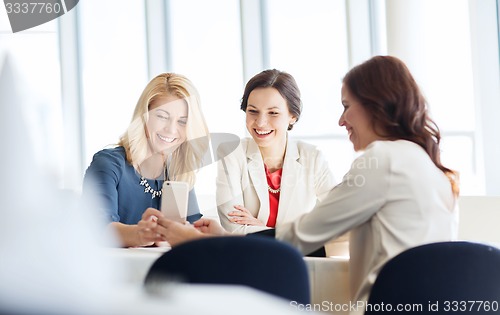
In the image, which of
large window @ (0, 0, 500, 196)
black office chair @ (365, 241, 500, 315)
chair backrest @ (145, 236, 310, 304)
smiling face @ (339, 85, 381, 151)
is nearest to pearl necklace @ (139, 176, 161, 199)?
smiling face @ (339, 85, 381, 151)

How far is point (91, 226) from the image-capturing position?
0.47m

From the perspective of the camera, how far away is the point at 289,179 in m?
3.42

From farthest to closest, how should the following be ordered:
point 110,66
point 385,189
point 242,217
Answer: point 110,66
point 242,217
point 385,189

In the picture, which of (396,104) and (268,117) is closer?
(396,104)

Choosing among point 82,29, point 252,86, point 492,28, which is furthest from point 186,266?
point 82,29

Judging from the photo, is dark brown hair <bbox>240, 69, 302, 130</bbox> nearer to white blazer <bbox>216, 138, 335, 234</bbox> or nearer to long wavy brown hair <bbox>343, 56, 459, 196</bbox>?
white blazer <bbox>216, 138, 335, 234</bbox>

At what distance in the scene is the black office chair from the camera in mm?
1757

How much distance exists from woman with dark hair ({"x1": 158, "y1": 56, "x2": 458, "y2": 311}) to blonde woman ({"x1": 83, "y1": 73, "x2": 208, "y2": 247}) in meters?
0.86

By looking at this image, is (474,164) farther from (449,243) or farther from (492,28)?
(449,243)

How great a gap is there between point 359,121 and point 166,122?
1.25m

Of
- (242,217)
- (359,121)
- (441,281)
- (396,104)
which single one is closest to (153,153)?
(242,217)

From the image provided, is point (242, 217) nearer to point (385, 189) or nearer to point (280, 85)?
point (280, 85)

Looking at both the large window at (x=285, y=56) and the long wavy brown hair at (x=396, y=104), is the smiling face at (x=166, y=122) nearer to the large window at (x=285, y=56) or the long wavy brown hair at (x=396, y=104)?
the long wavy brown hair at (x=396, y=104)

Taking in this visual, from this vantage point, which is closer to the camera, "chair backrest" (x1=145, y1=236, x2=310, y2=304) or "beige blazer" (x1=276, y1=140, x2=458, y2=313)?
"chair backrest" (x1=145, y1=236, x2=310, y2=304)
